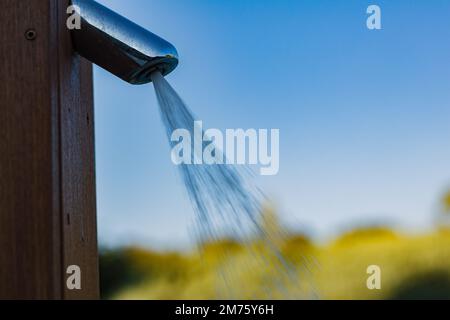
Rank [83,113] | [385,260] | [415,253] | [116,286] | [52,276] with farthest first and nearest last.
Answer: [415,253] → [385,260] → [116,286] → [83,113] → [52,276]

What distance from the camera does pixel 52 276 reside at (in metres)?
0.50

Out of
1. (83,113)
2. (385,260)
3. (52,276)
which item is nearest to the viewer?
(52,276)

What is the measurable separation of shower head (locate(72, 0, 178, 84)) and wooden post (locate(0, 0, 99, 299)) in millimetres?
16

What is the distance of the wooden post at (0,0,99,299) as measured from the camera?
50cm

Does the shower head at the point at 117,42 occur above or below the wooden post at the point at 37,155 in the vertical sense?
above

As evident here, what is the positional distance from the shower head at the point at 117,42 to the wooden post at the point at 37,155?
16mm

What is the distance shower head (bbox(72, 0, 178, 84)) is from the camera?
1.82ft

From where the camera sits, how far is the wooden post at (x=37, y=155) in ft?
1.63

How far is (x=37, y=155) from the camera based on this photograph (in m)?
0.51

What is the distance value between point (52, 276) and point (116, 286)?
32.0 inches

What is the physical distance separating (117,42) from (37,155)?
11 cm

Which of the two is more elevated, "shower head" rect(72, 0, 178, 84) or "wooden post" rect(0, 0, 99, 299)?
"shower head" rect(72, 0, 178, 84)

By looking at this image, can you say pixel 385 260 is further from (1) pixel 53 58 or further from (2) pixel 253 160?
(1) pixel 53 58

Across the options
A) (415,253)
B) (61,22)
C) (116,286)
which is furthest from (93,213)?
(415,253)
